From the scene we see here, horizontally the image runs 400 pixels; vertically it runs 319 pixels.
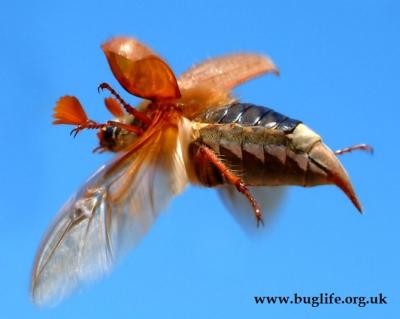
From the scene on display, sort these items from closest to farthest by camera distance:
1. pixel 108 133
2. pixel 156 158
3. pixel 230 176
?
pixel 230 176
pixel 156 158
pixel 108 133

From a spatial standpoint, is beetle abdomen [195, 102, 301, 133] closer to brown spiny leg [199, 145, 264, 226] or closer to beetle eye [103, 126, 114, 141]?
brown spiny leg [199, 145, 264, 226]

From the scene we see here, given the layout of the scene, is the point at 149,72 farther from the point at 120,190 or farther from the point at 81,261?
the point at 81,261

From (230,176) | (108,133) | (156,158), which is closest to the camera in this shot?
(230,176)

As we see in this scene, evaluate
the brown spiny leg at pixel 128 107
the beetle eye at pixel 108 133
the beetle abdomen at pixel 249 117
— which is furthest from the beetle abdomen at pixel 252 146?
the beetle eye at pixel 108 133

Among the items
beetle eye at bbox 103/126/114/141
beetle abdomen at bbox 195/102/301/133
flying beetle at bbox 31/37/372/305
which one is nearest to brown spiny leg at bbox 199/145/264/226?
flying beetle at bbox 31/37/372/305

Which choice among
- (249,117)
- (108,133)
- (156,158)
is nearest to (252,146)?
(249,117)

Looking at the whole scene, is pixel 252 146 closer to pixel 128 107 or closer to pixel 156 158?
pixel 156 158

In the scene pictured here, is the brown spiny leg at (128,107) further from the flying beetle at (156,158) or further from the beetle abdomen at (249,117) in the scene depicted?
the beetle abdomen at (249,117)

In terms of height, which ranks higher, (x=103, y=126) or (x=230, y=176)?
(x=103, y=126)
